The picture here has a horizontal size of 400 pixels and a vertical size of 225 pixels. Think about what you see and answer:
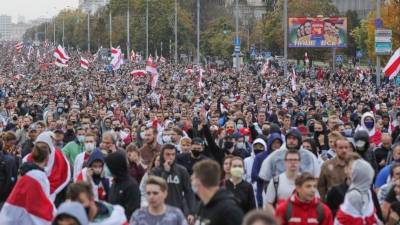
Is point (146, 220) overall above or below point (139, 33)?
below

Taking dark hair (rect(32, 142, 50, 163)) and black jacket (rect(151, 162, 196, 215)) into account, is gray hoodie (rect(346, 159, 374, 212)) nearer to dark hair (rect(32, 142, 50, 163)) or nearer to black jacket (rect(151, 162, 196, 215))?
black jacket (rect(151, 162, 196, 215))

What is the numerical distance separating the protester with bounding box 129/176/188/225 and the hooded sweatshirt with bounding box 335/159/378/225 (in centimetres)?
152

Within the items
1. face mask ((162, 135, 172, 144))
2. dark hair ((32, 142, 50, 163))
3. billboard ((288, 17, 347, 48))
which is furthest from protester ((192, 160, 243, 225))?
billboard ((288, 17, 347, 48))

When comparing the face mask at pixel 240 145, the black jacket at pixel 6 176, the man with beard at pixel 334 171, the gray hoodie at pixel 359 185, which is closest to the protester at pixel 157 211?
the gray hoodie at pixel 359 185

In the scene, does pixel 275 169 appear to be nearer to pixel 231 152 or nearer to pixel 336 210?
pixel 336 210

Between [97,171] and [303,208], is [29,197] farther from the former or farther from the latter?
[303,208]

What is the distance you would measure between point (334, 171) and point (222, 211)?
10.3 ft

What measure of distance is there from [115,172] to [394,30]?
140 feet

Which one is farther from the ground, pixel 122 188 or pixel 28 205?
pixel 122 188

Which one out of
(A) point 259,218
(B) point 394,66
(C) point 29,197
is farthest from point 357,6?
(A) point 259,218

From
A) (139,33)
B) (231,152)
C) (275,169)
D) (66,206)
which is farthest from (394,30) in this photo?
(139,33)

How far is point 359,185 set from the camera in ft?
27.8

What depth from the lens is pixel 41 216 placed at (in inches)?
356

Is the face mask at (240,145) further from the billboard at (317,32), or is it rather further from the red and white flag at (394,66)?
the billboard at (317,32)
